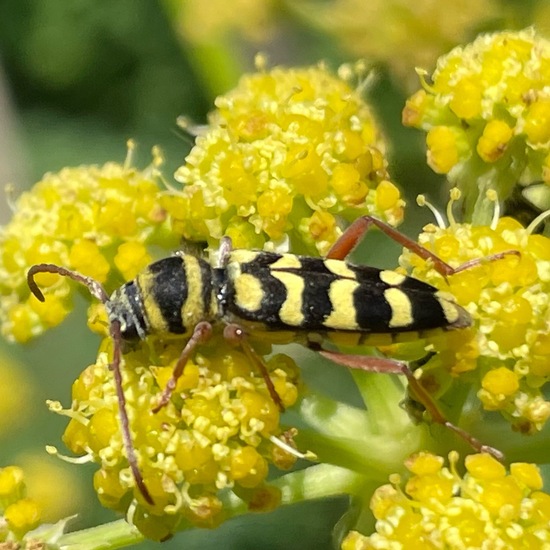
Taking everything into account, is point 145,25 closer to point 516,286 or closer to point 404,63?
point 404,63

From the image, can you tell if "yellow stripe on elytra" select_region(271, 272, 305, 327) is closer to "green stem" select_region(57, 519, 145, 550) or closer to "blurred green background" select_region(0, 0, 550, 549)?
"green stem" select_region(57, 519, 145, 550)

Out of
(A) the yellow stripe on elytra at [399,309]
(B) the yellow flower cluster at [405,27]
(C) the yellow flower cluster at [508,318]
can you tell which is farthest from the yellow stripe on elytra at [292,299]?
(B) the yellow flower cluster at [405,27]

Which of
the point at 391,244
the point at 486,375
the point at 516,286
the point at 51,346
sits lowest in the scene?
the point at 51,346

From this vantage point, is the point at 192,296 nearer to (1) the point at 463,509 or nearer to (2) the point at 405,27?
(1) the point at 463,509

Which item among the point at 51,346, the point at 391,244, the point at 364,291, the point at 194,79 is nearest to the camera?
the point at 364,291

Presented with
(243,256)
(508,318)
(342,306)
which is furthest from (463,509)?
(243,256)

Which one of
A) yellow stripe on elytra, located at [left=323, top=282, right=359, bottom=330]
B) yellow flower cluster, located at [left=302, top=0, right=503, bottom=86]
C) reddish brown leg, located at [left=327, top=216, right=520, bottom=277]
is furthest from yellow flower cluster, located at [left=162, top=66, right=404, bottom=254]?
yellow flower cluster, located at [left=302, top=0, right=503, bottom=86]

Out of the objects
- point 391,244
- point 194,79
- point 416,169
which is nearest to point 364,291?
point 391,244
